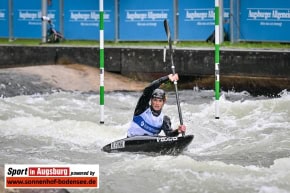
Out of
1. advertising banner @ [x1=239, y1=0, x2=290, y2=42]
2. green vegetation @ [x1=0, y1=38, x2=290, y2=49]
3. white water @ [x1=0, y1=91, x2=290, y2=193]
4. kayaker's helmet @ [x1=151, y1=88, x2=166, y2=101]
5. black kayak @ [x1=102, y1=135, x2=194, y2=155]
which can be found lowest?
white water @ [x1=0, y1=91, x2=290, y2=193]

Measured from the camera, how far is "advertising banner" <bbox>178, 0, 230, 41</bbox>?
20641mm

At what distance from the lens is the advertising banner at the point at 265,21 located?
63.5 feet

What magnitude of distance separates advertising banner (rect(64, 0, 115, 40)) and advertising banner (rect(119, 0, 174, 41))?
40 cm

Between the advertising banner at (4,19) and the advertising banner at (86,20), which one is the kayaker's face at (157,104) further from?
the advertising banner at (4,19)

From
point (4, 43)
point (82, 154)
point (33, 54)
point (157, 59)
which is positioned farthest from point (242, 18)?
point (82, 154)

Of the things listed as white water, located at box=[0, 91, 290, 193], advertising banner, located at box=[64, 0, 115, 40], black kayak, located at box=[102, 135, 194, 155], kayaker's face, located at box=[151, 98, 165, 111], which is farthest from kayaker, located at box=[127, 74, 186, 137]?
advertising banner, located at box=[64, 0, 115, 40]

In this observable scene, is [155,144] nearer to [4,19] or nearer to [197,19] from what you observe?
[197,19]

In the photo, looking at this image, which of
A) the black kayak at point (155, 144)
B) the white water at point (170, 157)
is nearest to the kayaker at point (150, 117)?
the black kayak at point (155, 144)

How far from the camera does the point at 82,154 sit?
11.6 metres

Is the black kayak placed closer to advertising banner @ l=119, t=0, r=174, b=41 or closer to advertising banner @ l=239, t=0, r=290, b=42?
advertising banner @ l=239, t=0, r=290, b=42

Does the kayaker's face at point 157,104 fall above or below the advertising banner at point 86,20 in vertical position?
below

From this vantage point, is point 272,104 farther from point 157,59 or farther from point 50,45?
point 50,45

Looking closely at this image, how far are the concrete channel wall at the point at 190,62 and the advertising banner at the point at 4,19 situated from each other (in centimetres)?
254

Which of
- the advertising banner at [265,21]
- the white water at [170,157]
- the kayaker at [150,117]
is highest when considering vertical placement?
the advertising banner at [265,21]
